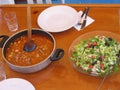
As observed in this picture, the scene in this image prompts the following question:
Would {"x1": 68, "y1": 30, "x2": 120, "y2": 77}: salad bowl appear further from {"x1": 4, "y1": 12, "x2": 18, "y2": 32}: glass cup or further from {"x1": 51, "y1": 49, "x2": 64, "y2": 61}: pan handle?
{"x1": 4, "y1": 12, "x2": 18, "y2": 32}: glass cup

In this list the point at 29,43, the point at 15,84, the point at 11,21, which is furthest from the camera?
the point at 11,21

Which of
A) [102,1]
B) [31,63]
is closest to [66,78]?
[31,63]

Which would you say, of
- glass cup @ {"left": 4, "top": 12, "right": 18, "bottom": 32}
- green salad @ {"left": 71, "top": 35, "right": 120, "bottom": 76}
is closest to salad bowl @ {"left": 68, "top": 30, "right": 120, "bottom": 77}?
green salad @ {"left": 71, "top": 35, "right": 120, "bottom": 76}

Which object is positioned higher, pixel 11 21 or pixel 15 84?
pixel 11 21

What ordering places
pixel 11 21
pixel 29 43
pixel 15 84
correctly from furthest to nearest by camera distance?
pixel 11 21 → pixel 29 43 → pixel 15 84

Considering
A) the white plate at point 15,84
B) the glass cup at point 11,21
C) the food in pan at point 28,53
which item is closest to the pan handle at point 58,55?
the food in pan at point 28,53

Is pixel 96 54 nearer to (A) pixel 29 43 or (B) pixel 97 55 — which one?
(B) pixel 97 55

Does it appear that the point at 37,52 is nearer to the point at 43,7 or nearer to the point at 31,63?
the point at 31,63

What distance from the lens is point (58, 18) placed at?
138 cm

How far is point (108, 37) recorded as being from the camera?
3.89 feet

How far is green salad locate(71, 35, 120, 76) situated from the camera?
1.04 metres

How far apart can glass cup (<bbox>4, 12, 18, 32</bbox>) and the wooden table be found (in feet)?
0.09

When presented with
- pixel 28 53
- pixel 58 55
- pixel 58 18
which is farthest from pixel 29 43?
pixel 58 18

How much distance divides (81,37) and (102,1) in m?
1.40
